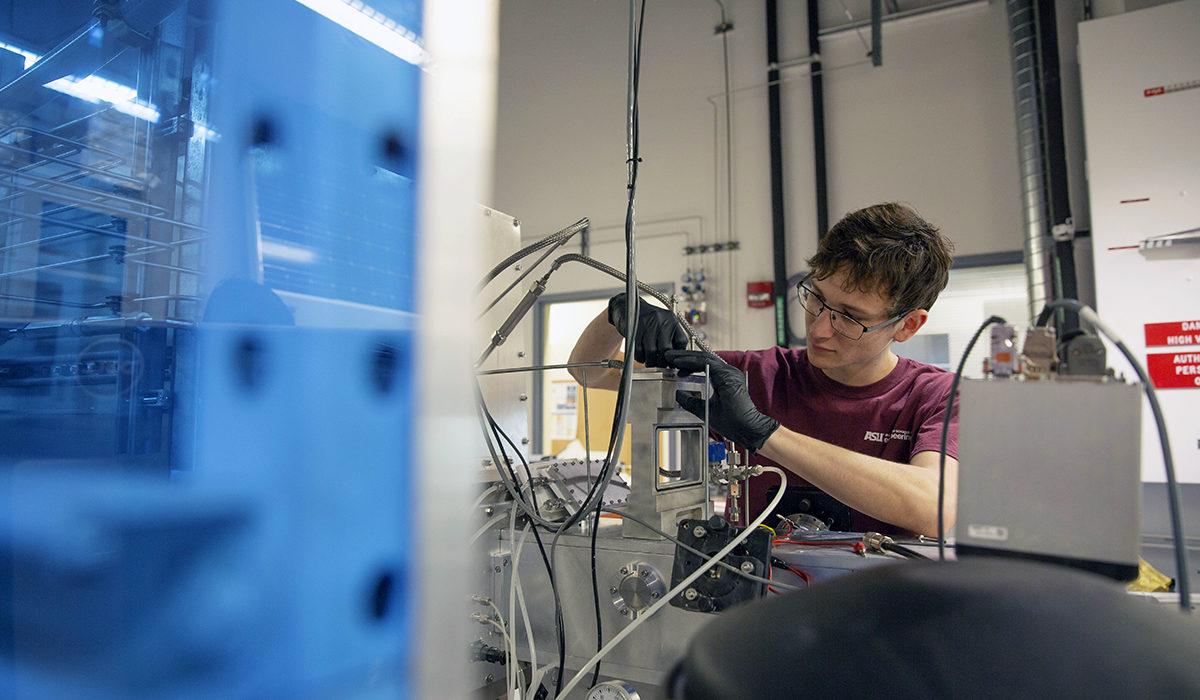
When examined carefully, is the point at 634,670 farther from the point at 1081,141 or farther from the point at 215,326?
the point at 1081,141

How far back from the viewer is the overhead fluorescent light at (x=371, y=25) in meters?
0.53

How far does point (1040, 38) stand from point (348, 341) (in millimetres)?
3134

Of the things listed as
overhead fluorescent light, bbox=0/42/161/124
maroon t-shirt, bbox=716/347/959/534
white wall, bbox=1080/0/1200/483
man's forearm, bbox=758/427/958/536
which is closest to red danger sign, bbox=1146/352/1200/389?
white wall, bbox=1080/0/1200/483

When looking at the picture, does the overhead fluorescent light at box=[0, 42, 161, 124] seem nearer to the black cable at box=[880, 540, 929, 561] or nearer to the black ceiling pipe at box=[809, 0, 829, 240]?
the black cable at box=[880, 540, 929, 561]

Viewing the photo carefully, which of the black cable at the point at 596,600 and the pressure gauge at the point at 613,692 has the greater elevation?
the black cable at the point at 596,600

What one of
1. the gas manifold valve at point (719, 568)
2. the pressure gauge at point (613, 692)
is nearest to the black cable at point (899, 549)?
the gas manifold valve at point (719, 568)

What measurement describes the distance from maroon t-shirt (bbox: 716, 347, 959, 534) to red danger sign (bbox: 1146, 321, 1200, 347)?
121 cm

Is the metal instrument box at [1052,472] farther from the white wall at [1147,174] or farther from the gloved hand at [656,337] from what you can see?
the white wall at [1147,174]

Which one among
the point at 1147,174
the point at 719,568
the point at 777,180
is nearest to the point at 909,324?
the point at 719,568

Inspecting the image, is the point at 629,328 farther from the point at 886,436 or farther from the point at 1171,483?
the point at 886,436

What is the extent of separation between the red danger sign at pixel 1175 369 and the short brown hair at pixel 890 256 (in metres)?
1.46

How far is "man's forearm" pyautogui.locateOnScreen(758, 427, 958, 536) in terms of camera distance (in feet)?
3.06

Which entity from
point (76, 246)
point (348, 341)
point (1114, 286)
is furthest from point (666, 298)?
point (1114, 286)

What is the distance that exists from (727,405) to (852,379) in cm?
75
